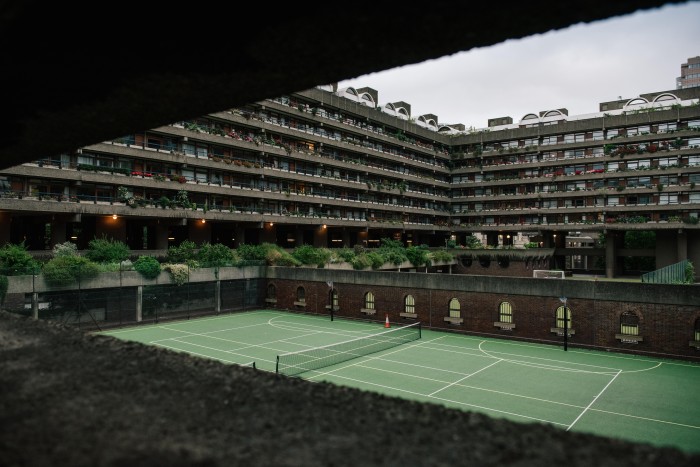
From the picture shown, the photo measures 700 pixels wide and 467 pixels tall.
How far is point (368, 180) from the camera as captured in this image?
7462cm

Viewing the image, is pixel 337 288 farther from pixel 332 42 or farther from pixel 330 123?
pixel 332 42

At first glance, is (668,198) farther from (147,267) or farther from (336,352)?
(147,267)

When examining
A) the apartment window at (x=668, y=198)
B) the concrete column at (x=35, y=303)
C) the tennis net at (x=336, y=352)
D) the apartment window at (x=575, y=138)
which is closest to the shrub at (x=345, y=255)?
the tennis net at (x=336, y=352)

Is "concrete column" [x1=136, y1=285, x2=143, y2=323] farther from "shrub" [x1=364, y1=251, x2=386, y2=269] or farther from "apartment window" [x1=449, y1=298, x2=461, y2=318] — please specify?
"shrub" [x1=364, y1=251, x2=386, y2=269]

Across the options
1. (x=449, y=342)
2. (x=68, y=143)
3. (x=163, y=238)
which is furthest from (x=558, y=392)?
(x=163, y=238)

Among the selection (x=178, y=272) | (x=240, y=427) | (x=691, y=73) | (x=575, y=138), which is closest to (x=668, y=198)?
(x=575, y=138)

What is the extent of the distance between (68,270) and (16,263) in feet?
9.87

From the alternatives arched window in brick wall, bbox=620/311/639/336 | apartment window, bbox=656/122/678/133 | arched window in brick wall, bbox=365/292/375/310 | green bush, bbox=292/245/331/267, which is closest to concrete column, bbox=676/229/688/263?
apartment window, bbox=656/122/678/133

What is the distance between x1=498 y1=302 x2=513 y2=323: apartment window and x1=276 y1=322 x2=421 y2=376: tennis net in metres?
5.71

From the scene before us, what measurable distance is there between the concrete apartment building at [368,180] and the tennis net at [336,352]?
1015 inches

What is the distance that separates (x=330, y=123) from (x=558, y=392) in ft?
167

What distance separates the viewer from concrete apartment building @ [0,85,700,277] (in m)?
46.3

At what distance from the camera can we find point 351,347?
3041 cm

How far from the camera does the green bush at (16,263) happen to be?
31591mm
